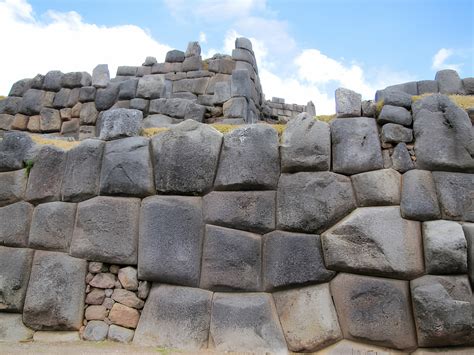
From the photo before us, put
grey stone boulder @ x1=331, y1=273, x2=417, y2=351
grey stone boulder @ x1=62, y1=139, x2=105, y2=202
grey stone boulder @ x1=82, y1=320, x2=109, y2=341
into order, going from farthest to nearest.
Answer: grey stone boulder @ x1=62, y1=139, x2=105, y2=202 → grey stone boulder @ x1=82, y1=320, x2=109, y2=341 → grey stone boulder @ x1=331, y1=273, x2=417, y2=351

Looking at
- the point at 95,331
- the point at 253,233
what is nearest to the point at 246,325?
the point at 253,233

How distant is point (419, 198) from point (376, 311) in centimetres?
119

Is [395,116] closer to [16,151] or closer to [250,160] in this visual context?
[250,160]

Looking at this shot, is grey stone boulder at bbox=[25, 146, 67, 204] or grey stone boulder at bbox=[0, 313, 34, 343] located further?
grey stone boulder at bbox=[25, 146, 67, 204]

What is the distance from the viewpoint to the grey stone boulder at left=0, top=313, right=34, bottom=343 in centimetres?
454

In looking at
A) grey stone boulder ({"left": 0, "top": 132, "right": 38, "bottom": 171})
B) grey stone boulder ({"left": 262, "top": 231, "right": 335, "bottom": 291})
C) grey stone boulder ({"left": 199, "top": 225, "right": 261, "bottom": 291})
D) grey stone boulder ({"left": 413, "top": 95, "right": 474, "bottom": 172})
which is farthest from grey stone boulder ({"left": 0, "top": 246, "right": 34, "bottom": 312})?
grey stone boulder ({"left": 413, "top": 95, "right": 474, "bottom": 172})

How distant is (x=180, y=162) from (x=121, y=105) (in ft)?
13.3

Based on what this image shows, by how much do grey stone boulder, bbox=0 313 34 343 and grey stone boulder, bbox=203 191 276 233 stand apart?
237 centimetres

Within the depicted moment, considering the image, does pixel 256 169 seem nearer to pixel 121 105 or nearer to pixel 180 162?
pixel 180 162

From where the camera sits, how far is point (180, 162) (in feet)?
15.5

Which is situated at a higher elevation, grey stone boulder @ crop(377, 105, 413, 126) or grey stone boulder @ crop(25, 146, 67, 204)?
grey stone boulder @ crop(377, 105, 413, 126)

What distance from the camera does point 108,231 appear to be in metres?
4.71

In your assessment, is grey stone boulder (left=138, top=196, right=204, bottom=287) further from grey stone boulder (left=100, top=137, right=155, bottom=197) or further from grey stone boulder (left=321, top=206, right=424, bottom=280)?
grey stone boulder (left=321, top=206, right=424, bottom=280)

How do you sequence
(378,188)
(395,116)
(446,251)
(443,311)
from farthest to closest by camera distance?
(395,116)
(378,188)
(446,251)
(443,311)
